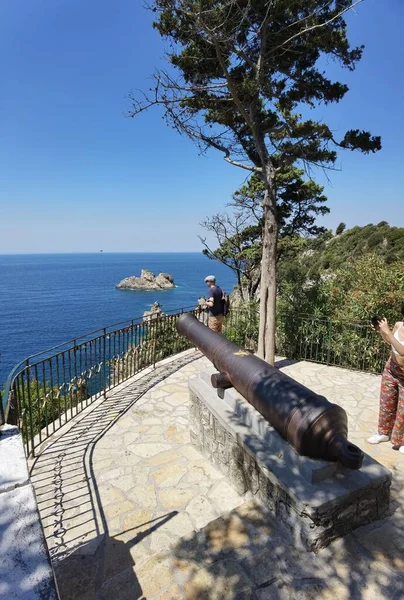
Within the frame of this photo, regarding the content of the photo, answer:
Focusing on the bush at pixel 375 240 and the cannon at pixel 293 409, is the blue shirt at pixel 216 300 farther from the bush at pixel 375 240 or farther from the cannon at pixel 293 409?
the bush at pixel 375 240

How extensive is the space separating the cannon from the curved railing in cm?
229

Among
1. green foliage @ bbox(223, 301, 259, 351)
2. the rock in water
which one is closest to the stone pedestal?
the rock in water

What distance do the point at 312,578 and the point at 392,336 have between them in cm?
262

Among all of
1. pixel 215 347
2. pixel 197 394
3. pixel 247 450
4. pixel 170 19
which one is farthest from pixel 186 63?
pixel 247 450

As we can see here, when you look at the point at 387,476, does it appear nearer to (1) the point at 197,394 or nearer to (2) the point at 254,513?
(2) the point at 254,513

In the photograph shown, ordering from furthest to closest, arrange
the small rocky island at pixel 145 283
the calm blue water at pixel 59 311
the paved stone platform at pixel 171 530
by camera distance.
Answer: the small rocky island at pixel 145 283, the calm blue water at pixel 59 311, the paved stone platform at pixel 171 530

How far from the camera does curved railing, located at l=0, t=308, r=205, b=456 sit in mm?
4559

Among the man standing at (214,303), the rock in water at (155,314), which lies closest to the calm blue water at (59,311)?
the rock in water at (155,314)

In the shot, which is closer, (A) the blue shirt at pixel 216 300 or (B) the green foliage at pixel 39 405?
(B) the green foliage at pixel 39 405

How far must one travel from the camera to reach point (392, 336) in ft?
13.1

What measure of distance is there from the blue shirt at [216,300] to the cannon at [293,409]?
12.4 feet

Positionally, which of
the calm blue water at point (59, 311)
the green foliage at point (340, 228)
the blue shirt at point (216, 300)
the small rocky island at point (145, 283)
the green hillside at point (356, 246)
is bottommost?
the calm blue water at point (59, 311)

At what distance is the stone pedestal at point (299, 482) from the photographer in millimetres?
2805

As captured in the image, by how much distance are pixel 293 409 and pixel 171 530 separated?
1766 mm
